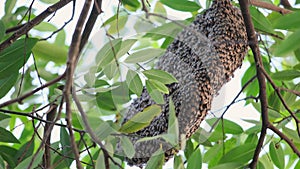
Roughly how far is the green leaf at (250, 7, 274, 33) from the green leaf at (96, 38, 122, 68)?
1.10 feet

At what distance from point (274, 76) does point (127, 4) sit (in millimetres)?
251

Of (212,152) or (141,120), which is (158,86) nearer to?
(141,120)

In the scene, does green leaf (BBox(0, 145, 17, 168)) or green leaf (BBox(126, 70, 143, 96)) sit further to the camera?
green leaf (BBox(0, 145, 17, 168))

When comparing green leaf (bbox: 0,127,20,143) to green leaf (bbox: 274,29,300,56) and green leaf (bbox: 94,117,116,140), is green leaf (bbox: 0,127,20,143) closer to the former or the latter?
green leaf (bbox: 94,117,116,140)

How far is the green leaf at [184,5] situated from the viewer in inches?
33.8

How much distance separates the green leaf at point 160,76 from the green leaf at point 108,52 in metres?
0.08

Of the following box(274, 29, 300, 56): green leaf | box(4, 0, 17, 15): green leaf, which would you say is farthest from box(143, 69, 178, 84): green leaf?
box(4, 0, 17, 15): green leaf

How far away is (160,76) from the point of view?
2.38 feet

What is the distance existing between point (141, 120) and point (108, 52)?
12cm

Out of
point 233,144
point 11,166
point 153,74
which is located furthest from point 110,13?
point 233,144

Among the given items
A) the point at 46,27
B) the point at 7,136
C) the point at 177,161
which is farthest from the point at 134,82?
the point at 46,27

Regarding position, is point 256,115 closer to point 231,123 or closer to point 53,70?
point 231,123

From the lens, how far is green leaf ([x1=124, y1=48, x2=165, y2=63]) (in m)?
0.67

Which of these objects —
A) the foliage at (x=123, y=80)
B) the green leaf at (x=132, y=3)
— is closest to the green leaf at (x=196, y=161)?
the foliage at (x=123, y=80)
